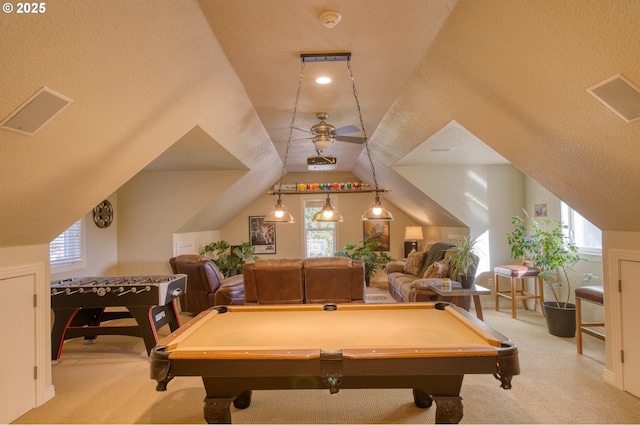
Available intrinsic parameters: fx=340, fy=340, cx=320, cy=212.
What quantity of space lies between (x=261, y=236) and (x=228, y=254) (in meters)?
0.97

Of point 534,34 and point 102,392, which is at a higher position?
point 534,34

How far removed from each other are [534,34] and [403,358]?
1.88 metres

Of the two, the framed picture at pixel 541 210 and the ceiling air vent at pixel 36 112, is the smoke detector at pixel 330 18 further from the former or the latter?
the framed picture at pixel 541 210

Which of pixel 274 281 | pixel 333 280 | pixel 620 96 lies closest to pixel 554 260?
pixel 333 280

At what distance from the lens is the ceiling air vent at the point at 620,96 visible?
68.4 inches

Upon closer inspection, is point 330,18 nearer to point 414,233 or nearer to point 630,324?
point 630,324

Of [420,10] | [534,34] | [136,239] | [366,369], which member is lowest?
[366,369]

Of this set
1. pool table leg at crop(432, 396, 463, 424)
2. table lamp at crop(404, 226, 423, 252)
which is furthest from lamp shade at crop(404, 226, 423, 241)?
pool table leg at crop(432, 396, 463, 424)

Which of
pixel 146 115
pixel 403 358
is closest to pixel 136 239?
pixel 146 115

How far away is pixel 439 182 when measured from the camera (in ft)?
19.6

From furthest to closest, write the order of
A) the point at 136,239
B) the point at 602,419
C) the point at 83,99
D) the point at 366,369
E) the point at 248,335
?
the point at 136,239
the point at 602,419
the point at 248,335
the point at 83,99
the point at 366,369

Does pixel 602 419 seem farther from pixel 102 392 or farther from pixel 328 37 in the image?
pixel 102 392

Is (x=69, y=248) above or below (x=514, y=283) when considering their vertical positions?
above

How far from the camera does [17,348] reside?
2.69 metres
